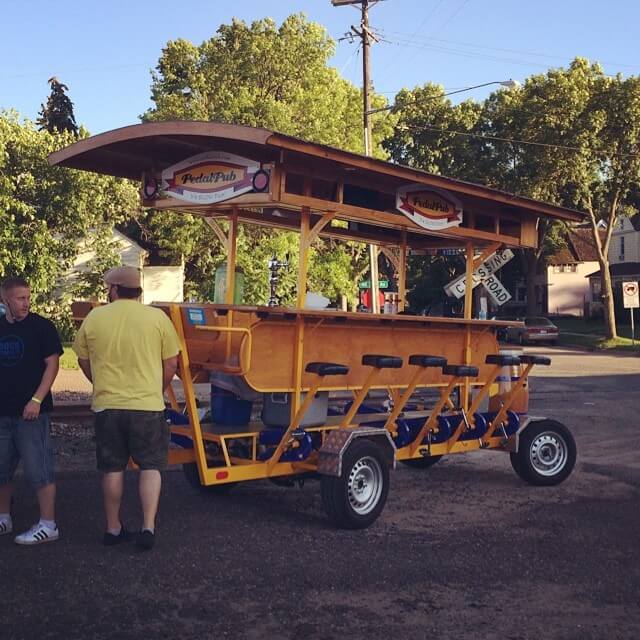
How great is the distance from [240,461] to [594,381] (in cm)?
1612

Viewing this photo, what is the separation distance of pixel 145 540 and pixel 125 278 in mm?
1784

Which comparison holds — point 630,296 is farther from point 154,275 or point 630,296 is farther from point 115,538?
point 115,538

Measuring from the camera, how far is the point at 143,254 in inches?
1439

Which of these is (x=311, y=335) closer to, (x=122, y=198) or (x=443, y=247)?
(x=443, y=247)

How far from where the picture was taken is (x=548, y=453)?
8852 millimetres

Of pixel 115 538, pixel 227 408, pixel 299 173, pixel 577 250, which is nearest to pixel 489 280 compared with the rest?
pixel 227 408

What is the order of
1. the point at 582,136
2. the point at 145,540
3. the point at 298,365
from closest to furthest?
1. the point at 145,540
2. the point at 298,365
3. the point at 582,136

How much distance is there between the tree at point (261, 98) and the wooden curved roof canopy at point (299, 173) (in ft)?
78.2

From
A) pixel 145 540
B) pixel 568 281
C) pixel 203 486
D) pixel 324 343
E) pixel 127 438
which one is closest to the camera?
pixel 145 540

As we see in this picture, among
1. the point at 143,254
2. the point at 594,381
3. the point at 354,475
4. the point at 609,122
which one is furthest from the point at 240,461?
the point at 609,122

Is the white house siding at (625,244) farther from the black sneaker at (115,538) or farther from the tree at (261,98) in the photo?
the black sneaker at (115,538)

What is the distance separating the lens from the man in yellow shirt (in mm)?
6059

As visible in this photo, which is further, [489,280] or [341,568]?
[489,280]

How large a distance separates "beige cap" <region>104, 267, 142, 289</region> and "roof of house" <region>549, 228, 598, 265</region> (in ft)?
223
